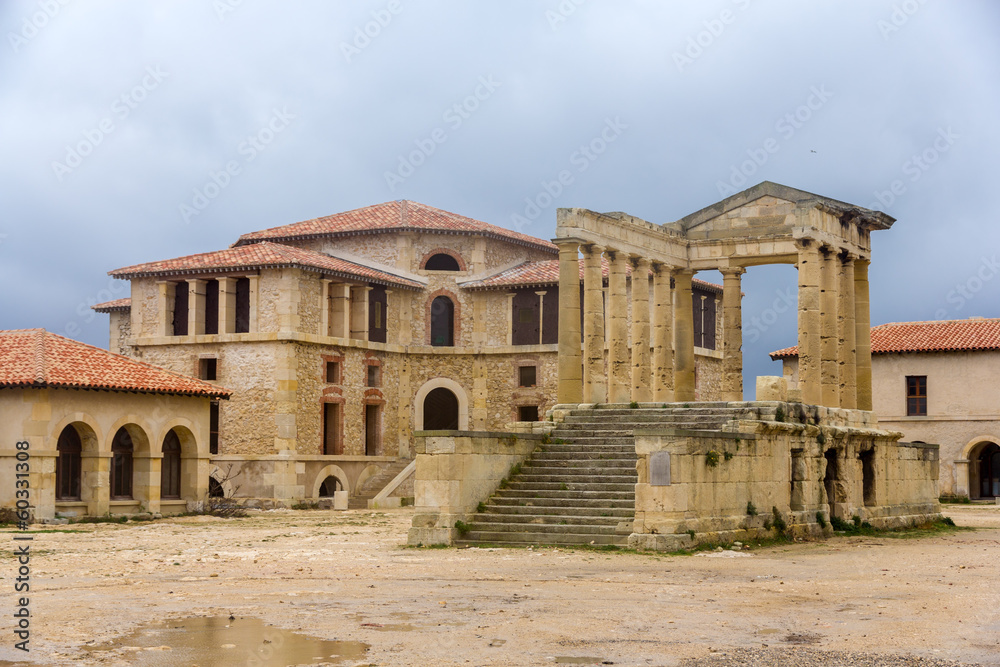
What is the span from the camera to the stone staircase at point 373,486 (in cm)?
4322

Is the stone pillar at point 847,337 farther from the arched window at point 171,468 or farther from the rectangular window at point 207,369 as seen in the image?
the rectangular window at point 207,369

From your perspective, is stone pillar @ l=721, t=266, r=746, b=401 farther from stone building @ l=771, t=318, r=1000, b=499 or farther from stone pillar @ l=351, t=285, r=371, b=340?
stone building @ l=771, t=318, r=1000, b=499

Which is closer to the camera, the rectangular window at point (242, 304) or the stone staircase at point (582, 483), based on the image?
the stone staircase at point (582, 483)

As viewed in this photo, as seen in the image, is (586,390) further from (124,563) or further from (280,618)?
(280,618)

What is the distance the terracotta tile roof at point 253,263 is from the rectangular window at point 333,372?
319 cm

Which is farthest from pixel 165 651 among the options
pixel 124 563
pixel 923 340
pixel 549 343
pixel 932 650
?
pixel 923 340

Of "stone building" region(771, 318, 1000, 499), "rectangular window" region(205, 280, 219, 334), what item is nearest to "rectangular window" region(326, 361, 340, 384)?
"rectangular window" region(205, 280, 219, 334)

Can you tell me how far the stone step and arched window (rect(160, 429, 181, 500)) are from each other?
54.1 feet

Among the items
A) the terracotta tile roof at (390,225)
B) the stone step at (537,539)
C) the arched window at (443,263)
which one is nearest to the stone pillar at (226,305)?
the terracotta tile roof at (390,225)

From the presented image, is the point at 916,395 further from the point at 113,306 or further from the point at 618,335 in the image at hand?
the point at 113,306

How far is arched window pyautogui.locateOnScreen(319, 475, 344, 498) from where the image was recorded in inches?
1737

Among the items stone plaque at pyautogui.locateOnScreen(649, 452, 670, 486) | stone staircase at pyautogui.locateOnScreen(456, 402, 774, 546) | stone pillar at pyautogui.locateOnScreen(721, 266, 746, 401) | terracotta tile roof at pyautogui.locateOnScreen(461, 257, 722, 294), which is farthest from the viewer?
terracotta tile roof at pyautogui.locateOnScreen(461, 257, 722, 294)

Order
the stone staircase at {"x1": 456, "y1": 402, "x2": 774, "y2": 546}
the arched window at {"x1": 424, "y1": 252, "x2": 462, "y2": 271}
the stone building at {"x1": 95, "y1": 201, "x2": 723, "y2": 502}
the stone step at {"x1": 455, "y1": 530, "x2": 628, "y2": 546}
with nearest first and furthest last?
1. the stone step at {"x1": 455, "y1": 530, "x2": 628, "y2": 546}
2. the stone staircase at {"x1": 456, "y1": 402, "x2": 774, "y2": 546}
3. the stone building at {"x1": 95, "y1": 201, "x2": 723, "y2": 502}
4. the arched window at {"x1": 424, "y1": 252, "x2": 462, "y2": 271}

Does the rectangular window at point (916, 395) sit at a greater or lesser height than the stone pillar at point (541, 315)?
lesser
